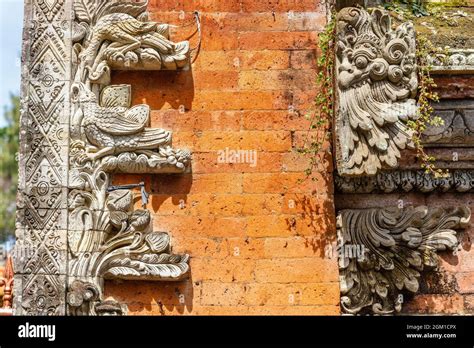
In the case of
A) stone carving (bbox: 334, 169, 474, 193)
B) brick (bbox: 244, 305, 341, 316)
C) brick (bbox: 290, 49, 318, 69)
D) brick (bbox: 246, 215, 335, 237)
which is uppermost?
brick (bbox: 290, 49, 318, 69)

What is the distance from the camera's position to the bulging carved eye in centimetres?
684

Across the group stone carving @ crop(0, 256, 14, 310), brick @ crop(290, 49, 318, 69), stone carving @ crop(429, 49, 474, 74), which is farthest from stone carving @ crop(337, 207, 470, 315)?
stone carving @ crop(0, 256, 14, 310)

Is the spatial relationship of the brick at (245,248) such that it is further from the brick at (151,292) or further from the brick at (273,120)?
the brick at (273,120)

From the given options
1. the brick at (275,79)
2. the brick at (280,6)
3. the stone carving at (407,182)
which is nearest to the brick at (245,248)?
the stone carving at (407,182)

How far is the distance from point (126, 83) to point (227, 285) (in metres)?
2.15

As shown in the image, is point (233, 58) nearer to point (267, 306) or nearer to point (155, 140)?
point (155, 140)

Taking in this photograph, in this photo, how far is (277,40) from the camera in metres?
7.32

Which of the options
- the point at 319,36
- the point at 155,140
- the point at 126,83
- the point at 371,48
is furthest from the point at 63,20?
the point at 371,48

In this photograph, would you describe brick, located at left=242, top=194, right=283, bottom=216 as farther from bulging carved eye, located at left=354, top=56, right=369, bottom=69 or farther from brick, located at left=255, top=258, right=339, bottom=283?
bulging carved eye, located at left=354, top=56, right=369, bottom=69

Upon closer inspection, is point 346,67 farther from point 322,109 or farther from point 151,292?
point 151,292

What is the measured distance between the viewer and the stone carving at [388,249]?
23.0 ft

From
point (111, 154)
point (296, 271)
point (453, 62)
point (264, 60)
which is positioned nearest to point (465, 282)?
point (296, 271)

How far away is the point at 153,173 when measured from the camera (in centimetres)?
710

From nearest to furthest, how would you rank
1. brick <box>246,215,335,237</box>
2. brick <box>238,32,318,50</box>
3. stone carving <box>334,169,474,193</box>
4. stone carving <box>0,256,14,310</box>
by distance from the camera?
brick <box>246,215,335,237</box> < stone carving <box>334,169,474,193</box> < brick <box>238,32,318,50</box> < stone carving <box>0,256,14,310</box>
